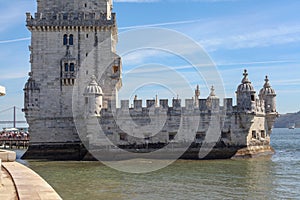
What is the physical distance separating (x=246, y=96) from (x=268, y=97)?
591 cm

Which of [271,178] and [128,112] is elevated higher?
[128,112]

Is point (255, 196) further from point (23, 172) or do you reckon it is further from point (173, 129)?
point (173, 129)

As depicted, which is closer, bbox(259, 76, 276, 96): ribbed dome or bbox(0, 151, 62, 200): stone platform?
bbox(0, 151, 62, 200): stone platform

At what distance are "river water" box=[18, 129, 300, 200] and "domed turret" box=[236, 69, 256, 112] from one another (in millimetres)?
4535

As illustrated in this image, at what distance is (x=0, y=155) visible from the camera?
14539mm

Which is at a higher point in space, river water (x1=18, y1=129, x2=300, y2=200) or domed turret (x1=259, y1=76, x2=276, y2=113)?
domed turret (x1=259, y1=76, x2=276, y2=113)

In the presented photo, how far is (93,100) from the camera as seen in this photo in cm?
3181

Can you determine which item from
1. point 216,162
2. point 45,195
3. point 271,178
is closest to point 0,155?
point 45,195

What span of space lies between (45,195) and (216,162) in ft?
69.2

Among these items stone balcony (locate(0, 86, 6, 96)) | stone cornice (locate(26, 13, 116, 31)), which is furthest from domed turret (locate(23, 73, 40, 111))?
stone balcony (locate(0, 86, 6, 96))

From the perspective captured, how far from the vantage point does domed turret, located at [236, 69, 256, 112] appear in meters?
31.4

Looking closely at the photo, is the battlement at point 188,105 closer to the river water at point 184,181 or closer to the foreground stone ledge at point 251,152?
the foreground stone ledge at point 251,152

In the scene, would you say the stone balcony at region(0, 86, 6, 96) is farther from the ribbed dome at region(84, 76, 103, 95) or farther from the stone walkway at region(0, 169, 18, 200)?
the ribbed dome at region(84, 76, 103, 95)

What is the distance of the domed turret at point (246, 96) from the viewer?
31406 mm
